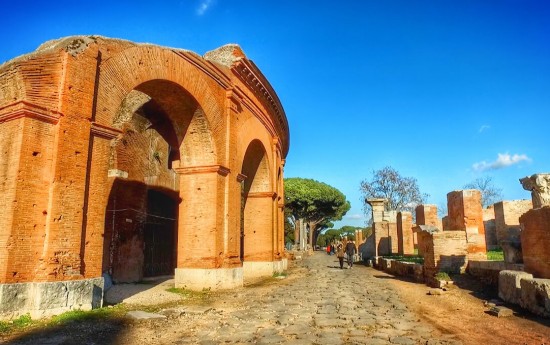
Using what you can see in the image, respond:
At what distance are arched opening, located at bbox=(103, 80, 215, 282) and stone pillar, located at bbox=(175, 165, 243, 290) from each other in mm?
517

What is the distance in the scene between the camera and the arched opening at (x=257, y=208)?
15.2 metres

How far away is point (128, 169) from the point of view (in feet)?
40.2

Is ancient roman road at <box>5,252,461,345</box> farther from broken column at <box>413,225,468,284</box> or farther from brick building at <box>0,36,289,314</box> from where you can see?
broken column at <box>413,225,468,284</box>

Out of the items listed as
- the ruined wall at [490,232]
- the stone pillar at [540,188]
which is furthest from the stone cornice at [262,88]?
the ruined wall at [490,232]

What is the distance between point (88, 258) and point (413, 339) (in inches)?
203

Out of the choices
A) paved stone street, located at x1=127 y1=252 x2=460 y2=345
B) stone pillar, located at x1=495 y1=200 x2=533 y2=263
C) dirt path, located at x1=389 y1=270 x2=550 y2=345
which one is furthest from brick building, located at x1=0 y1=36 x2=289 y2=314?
stone pillar, located at x1=495 y1=200 x2=533 y2=263

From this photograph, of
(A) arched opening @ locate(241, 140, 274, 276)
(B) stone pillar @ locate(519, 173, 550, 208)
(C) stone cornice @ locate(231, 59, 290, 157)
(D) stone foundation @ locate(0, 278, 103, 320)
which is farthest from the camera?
(A) arched opening @ locate(241, 140, 274, 276)

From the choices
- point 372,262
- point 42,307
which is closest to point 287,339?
point 42,307

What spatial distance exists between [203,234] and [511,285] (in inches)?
270

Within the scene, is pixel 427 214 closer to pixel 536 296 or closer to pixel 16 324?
pixel 536 296

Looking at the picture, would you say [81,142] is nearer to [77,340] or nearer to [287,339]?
[77,340]

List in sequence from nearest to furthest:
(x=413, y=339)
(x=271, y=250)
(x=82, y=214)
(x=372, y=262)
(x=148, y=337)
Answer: (x=413, y=339) < (x=148, y=337) < (x=82, y=214) < (x=271, y=250) < (x=372, y=262)

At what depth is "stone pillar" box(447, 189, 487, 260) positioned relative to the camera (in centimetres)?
992

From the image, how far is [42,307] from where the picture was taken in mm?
5734
